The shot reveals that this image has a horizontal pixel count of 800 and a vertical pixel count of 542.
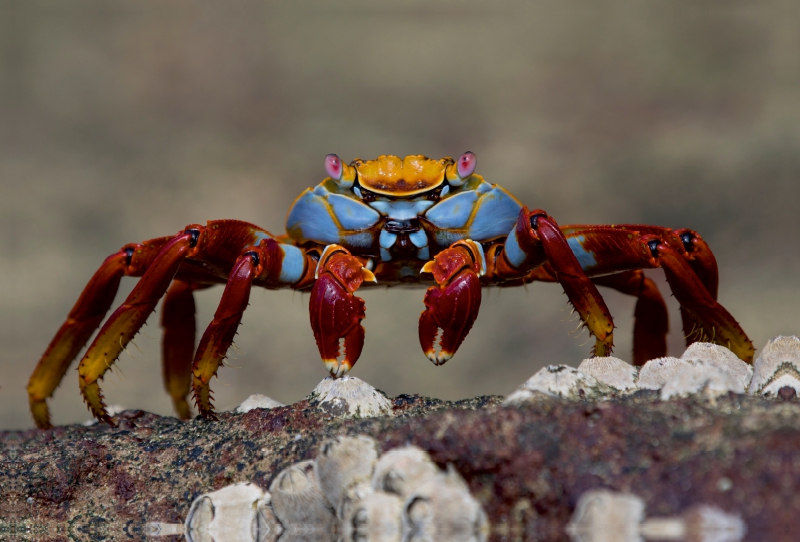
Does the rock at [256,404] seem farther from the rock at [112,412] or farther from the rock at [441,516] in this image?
the rock at [441,516]

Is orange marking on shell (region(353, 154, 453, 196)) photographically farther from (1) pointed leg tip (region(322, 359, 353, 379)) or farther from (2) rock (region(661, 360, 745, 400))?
(2) rock (region(661, 360, 745, 400))

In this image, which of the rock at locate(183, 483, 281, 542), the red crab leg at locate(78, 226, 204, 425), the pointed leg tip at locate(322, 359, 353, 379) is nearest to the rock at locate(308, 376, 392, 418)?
Result: the pointed leg tip at locate(322, 359, 353, 379)

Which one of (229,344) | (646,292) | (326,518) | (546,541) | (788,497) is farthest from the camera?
(646,292)

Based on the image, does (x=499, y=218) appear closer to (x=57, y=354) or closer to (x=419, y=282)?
(x=419, y=282)

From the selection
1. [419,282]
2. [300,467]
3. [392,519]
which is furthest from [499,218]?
[392,519]

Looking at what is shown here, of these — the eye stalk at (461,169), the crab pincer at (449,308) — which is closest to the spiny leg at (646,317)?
the eye stalk at (461,169)

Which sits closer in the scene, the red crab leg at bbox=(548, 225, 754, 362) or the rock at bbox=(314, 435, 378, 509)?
the rock at bbox=(314, 435, 378, 509)
